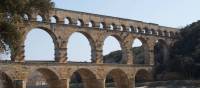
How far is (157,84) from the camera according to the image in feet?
175

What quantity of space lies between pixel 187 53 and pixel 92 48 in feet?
53.5

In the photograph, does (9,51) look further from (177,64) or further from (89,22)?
(177,64)

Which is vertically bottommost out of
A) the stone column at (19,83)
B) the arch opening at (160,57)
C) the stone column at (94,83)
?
the stone column at (94,83)

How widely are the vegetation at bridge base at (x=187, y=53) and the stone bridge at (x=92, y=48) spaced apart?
3023mm

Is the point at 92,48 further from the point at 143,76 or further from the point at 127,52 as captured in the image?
the point at 143,76

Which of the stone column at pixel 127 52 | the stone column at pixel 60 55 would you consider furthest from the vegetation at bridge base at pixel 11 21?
the stone column at pixel 127 52

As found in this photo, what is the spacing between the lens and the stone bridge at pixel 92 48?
1576 inches

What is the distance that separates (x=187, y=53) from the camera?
188 ft

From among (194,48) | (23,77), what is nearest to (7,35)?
(23,77)

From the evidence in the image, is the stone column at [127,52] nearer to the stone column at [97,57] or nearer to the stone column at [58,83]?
the stone column at [97,57]

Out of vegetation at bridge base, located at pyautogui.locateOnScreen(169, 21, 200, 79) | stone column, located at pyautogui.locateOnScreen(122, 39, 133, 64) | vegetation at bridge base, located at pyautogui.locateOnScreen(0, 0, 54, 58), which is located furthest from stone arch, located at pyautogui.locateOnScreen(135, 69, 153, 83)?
vegetation at bridge base, located at pyautogui.locateOnScreen(0, 0, 54, 58)

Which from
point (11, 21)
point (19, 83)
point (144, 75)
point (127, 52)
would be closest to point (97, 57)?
point (127, 52)

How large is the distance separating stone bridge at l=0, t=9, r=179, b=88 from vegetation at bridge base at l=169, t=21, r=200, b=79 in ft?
9.92

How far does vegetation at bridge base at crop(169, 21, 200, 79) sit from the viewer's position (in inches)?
2129
